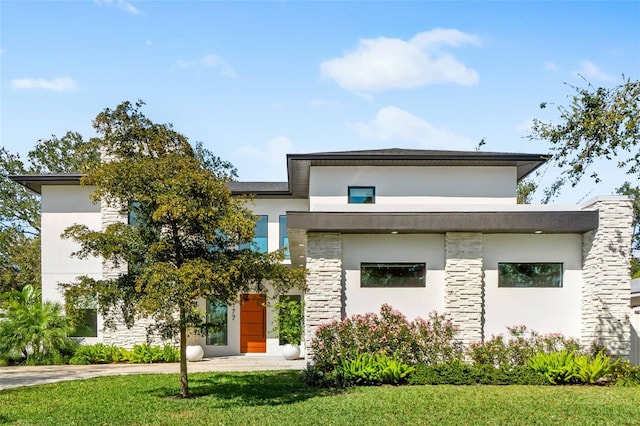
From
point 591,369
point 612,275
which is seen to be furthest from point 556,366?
point 612,275

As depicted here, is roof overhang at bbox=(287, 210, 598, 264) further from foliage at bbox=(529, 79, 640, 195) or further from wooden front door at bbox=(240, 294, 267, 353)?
wooden front door at bbox=(240, 294, 267, 353)

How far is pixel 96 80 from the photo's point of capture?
47.9 feet

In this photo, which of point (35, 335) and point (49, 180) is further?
point (49, 180)

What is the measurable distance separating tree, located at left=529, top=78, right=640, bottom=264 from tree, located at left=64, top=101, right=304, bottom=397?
17.8 feet

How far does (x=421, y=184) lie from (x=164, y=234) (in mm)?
9546

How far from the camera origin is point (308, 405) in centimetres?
1164

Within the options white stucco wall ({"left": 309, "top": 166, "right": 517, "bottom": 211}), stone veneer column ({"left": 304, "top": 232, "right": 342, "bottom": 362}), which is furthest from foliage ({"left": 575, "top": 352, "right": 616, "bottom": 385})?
white stucco wall ({"left": 309, "top": 166, "right": 517, "bottom": 211})

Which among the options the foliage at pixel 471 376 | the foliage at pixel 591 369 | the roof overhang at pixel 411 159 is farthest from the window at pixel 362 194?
the foliage at pixel 591 369

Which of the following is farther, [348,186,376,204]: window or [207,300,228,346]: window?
[207,300,228,346]: window

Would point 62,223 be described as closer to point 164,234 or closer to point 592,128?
point 164,234

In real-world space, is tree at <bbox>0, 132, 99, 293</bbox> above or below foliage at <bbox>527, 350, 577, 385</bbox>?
above

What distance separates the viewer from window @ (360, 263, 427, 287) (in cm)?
1546

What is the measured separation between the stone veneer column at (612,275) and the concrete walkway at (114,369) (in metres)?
8.17

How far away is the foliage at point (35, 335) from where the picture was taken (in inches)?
790
